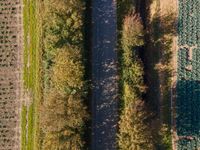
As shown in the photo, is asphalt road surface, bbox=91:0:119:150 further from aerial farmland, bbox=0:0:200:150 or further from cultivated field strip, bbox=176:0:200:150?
cultivated field strip, bbox=176:0:200:150

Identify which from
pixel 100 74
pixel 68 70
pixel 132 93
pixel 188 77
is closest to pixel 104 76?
pixel 100 74

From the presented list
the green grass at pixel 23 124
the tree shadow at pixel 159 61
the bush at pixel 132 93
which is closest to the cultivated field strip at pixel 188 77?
the tree shadow at pixel 159 61

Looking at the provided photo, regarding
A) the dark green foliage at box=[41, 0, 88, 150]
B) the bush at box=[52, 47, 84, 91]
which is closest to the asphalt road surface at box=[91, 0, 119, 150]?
the dark green foliage at box=[41, 0, 88, 150]

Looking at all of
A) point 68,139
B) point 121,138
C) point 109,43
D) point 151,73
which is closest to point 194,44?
point 151,73

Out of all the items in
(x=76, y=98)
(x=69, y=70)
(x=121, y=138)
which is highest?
(x=69, y=70)

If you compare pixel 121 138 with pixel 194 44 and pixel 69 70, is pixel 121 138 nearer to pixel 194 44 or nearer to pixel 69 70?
pixel 69 70
